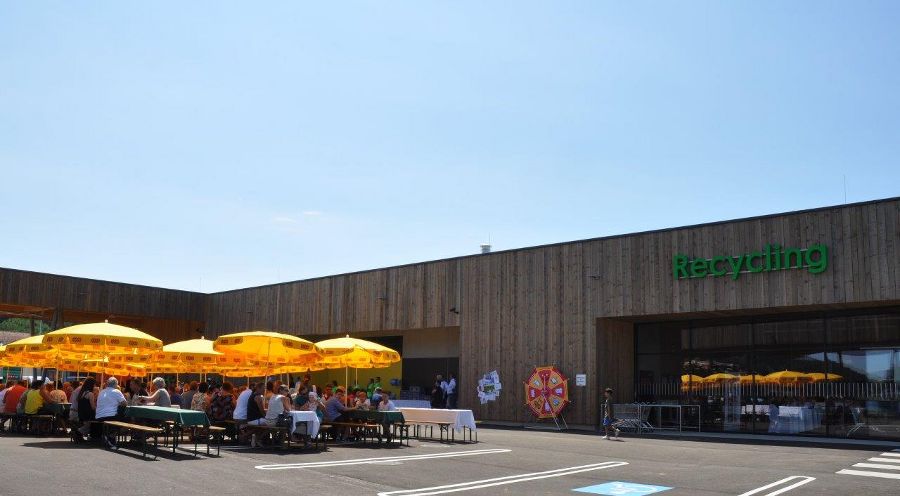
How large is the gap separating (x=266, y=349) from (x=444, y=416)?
→ 14.4 ft

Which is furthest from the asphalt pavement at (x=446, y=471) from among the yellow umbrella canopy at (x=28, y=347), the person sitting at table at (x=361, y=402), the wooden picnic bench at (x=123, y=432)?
the yellow umbrella canopy at (x=28, y=347)

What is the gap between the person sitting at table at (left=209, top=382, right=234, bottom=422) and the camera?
1648 cm

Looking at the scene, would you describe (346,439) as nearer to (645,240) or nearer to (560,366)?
(560,366)

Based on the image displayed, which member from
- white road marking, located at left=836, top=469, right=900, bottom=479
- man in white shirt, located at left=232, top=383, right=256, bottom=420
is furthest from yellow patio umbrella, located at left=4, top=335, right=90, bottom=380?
white road marking, located at left=836, top=469, right=900, bottom=479

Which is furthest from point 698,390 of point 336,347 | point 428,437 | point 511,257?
point 336,347

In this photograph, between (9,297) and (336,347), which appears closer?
(336,347)

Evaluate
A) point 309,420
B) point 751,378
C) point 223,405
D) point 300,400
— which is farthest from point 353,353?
point 751,378

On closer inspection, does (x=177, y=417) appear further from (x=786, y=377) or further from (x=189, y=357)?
(x=786, y=377)

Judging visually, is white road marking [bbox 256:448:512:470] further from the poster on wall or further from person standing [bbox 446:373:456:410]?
person standing [bbox 446:373:456:410]

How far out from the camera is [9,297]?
32.2m

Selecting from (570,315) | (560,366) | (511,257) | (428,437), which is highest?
(511,257)

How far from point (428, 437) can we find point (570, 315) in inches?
289

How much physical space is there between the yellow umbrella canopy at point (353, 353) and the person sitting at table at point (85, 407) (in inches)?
219

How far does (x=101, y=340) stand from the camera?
1656 cm
